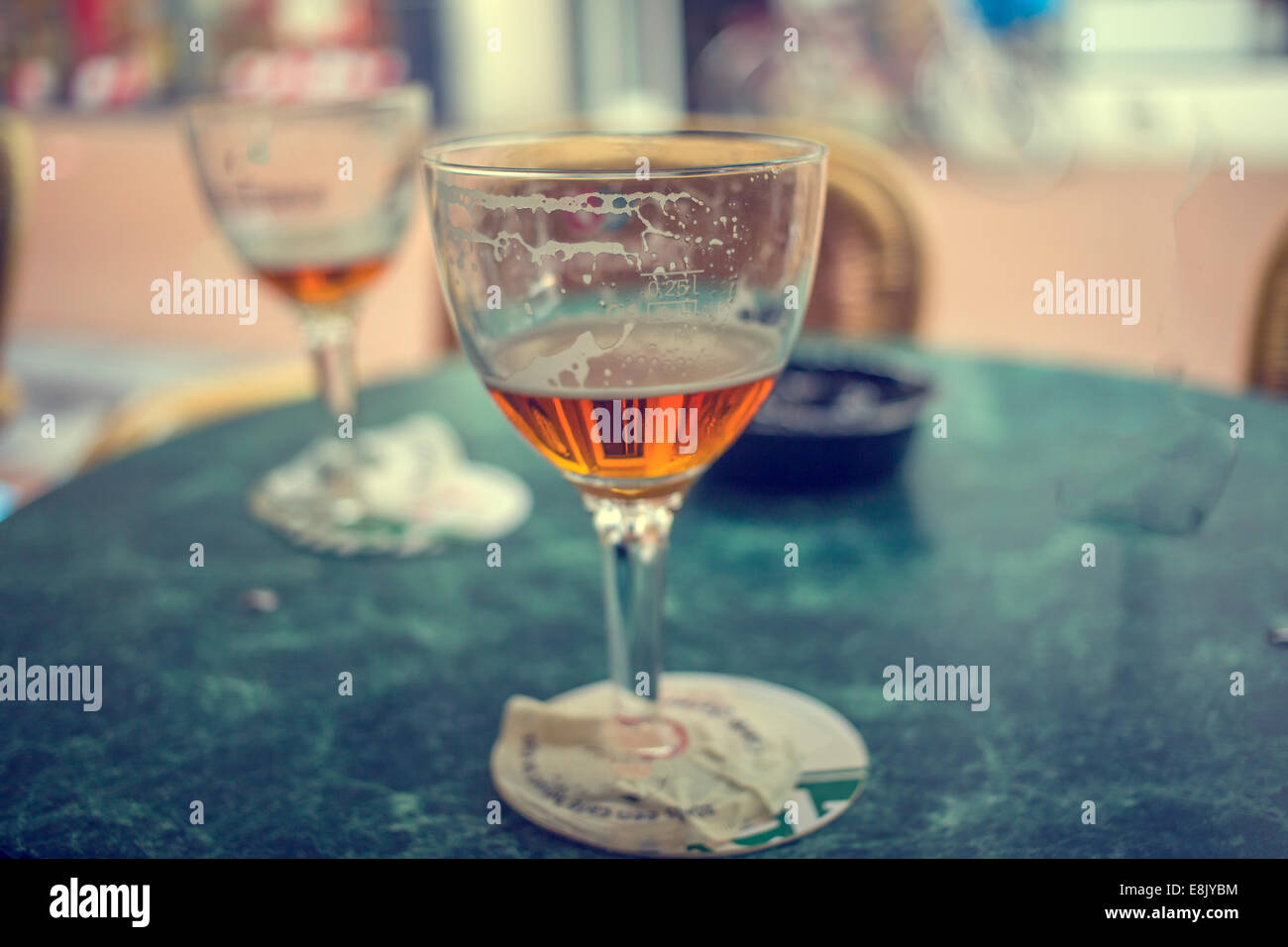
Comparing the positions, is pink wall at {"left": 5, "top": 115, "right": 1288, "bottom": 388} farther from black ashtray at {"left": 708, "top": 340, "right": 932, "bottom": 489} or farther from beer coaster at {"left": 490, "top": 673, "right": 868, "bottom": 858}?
beer coaster at {"left": 490, "top": 673, "right": 868, "bottom": 858}

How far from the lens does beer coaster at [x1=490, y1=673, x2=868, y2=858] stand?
50 centimetres

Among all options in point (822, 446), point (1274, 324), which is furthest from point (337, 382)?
point (1274, 324)

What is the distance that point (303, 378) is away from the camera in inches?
60.7

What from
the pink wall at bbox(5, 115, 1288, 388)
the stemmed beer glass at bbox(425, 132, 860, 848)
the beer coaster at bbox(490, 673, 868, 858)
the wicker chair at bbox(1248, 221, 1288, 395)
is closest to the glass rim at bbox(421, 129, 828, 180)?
the stemmed beer glass at bbox(425, 132, 860, 848)

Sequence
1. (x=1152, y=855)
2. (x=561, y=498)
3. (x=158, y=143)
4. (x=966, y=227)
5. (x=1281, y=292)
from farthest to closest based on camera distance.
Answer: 1. (x=158, y=143)
2. (x=966, y=227)
3. (x=1281, y=292)
4. (x=561, y=498)
5. (x=1152, y=855)

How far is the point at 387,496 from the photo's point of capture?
34.0 inches

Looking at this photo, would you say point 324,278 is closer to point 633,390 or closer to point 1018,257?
point 633,390

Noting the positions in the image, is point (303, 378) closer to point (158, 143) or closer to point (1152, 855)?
point (1152, 855)

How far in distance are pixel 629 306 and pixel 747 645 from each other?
0.26 meters

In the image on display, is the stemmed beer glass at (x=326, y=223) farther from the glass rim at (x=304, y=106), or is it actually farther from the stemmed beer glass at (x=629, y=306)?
the stemmed beer glass at (x=629, y=306)

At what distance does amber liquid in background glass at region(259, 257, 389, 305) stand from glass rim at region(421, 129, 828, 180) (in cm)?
33

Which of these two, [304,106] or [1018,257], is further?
[1018,257]

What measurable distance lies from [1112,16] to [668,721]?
14.4 feet

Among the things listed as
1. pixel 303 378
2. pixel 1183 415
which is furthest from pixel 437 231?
pixel 303 378
